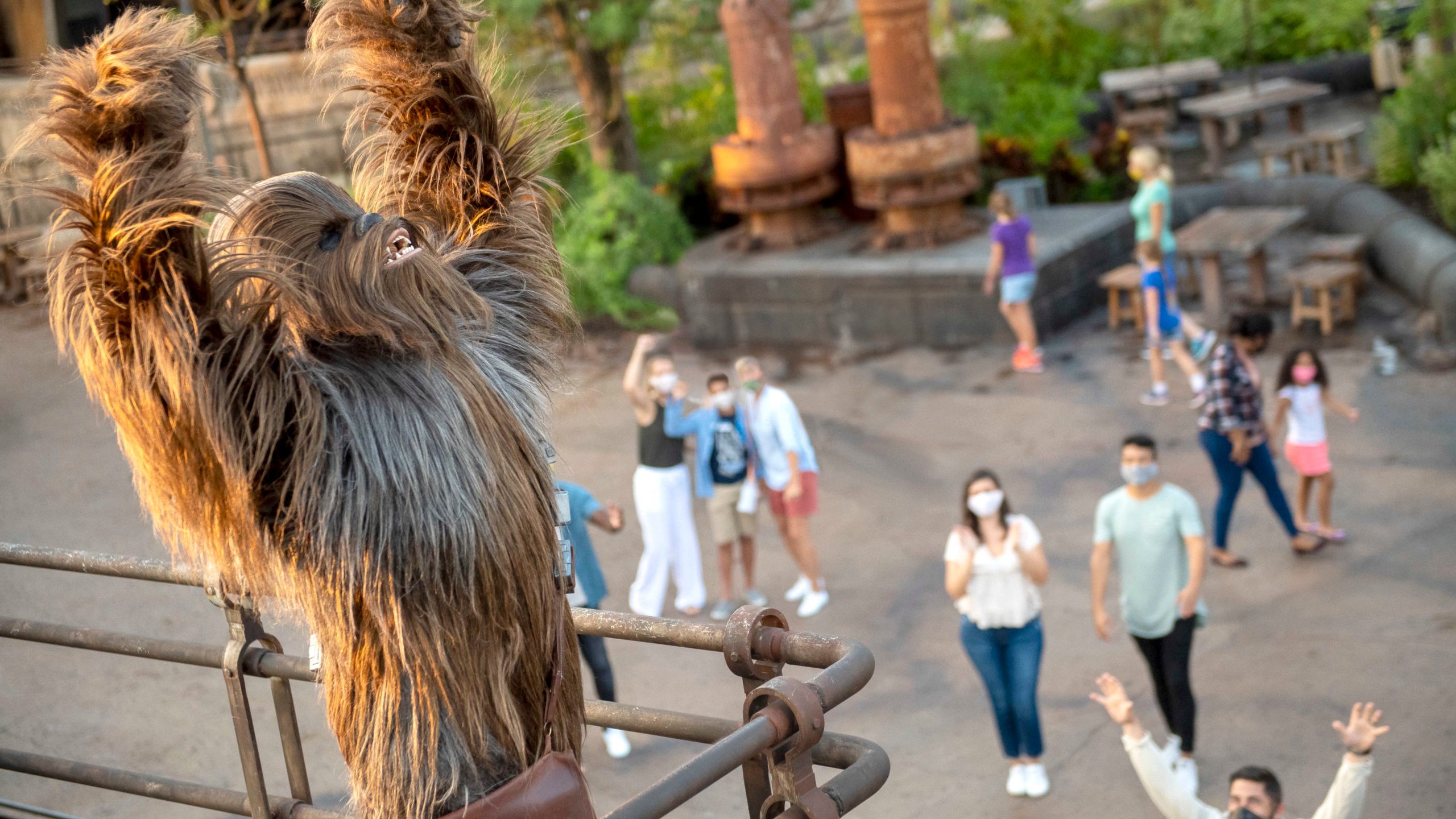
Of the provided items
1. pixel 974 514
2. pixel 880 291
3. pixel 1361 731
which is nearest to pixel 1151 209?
pixel 880 291

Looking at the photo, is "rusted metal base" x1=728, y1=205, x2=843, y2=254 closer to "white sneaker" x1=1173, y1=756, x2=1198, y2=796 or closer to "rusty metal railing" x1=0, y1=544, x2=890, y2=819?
"white sneaker" x1=1173, y1=756, x2=1198, y2=796

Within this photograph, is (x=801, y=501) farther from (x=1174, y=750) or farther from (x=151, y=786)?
(x=151, y=786)

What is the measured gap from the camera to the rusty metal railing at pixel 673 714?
2104mm

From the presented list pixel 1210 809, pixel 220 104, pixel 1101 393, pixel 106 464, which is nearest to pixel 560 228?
pixel 220 104

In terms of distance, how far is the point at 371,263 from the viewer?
194cm

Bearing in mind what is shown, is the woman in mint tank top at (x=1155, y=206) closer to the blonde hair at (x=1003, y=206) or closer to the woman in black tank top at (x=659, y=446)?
the blonde hair at (x=1003, y=206)

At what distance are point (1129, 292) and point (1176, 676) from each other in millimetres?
7678

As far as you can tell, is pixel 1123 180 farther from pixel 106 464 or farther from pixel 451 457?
pixel 451 457

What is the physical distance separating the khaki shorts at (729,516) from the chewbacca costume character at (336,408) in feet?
18.8

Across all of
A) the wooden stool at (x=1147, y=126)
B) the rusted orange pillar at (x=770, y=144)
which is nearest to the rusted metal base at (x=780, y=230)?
the rusted orange pillar at (x=770, y=144)

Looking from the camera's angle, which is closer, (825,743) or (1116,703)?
(825,743)

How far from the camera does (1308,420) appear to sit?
7.71 metres

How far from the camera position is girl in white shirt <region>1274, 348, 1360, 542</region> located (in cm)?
769

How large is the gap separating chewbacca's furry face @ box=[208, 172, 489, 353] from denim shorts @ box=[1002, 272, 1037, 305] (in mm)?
10029
